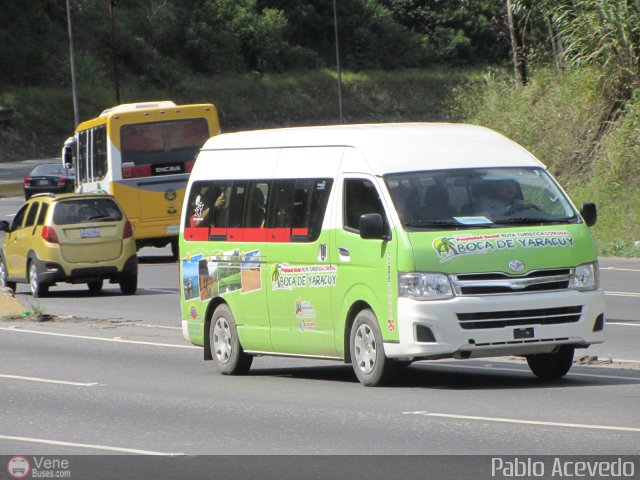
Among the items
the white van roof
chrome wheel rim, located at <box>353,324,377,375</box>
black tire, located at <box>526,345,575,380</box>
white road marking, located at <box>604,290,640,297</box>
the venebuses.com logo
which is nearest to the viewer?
the venebuses.com logo

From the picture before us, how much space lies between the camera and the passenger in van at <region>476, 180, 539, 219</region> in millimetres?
11914

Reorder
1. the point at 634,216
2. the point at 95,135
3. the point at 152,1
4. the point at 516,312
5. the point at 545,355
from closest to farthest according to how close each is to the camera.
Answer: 1. the point at 516,312
2. the point at 545,355
3. the point at 634,216
4. the point at 95,135
5. the point at 152,1

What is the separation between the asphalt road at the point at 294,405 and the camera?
30.3 feet

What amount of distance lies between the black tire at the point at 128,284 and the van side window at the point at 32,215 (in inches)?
81.3

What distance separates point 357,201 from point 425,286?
134 centimetres

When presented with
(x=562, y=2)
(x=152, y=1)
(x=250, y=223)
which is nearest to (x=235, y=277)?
(x=250, y=223)

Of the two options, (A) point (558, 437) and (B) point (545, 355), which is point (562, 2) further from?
(A) point (558, 437)

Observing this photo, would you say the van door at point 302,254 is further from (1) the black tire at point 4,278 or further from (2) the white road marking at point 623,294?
(1) the black tire at point 4,278

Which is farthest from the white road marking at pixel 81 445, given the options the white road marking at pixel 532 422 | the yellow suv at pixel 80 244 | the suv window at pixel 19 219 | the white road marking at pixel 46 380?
the suv window at pixel 19 219

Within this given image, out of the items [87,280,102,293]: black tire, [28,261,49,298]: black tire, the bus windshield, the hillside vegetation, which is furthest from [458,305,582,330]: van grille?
the hillside vegetation

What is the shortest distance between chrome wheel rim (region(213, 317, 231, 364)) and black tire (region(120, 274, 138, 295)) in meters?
9.98

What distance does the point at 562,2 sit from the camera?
1357 inches

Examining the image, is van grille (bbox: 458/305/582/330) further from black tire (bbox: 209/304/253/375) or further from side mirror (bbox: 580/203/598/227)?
black tire (bbox: 209/304/253/375)

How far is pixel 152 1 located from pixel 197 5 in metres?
2.99
